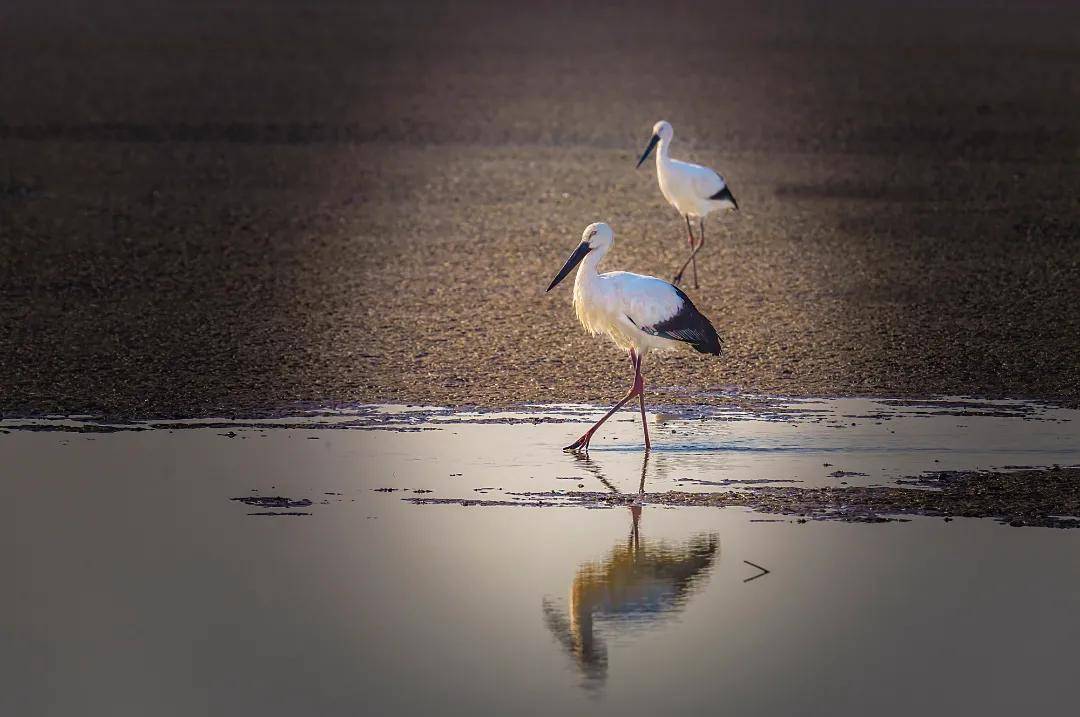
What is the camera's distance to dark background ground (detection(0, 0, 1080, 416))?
10.0 m

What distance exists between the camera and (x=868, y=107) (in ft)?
76.8

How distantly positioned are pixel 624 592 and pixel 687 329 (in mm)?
2930

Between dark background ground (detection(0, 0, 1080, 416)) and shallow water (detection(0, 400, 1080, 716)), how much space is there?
3.71ft

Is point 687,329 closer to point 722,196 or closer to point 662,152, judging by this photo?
point 722,196

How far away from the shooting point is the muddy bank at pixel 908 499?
722 cm

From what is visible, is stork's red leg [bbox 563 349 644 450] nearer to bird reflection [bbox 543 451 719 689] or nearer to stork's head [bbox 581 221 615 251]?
stork's head [bbox 581 221 615 251]

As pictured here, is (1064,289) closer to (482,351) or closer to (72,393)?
(482,351)

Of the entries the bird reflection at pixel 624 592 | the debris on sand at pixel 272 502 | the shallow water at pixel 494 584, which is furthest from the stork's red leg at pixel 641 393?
the debris on sand at pixel 272 502

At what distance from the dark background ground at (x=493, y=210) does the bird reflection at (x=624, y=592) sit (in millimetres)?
2518

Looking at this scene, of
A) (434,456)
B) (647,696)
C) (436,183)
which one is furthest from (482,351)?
(436,183)

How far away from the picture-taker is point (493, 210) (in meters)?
16.0

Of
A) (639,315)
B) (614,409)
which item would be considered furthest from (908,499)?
(639,315)

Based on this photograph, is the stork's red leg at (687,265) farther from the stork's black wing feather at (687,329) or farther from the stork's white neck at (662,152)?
the stork's black wing feather at (687,329)

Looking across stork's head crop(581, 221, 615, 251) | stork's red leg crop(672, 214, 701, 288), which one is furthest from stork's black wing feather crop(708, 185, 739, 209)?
stork's head crop(581, 221, 615, 251)
